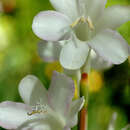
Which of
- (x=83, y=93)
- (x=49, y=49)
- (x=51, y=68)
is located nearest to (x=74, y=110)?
(x=83, y=93)

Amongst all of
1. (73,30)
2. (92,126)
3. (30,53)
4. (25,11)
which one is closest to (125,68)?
(92,126)

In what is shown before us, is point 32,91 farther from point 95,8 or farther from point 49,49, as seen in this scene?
point 95,8

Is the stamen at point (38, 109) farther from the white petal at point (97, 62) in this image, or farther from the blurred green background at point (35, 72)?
the blurred green background at point (35, 72)

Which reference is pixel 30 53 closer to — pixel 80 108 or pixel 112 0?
pixel 112 0

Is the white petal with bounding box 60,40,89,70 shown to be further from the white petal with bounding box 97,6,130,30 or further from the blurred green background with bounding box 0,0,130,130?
the blurred green background with bounding box 0,0,130,130

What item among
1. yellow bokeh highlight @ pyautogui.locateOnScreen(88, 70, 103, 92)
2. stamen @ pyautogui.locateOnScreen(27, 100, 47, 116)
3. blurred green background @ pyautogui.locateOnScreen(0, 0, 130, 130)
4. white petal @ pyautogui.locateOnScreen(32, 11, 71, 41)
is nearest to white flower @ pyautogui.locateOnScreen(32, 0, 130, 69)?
white petal @ pyautogui.locateOnScreen(32, 11, 71, 41)

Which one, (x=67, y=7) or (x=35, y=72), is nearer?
(x=67, y=7)
